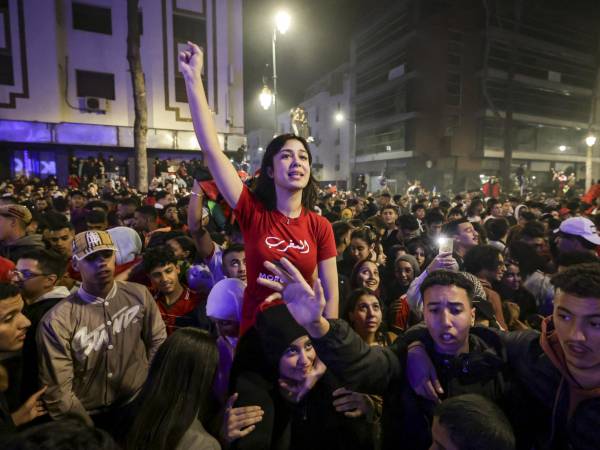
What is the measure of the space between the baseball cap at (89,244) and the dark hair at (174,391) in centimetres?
113

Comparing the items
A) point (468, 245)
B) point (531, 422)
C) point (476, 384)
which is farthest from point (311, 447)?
point (468, 245)

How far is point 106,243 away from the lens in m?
2.99

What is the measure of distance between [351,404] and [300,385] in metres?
0.30

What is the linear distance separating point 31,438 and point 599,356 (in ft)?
6.89

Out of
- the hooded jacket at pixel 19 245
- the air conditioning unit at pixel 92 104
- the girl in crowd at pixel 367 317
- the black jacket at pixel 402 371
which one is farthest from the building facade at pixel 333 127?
the black jacket at pixel 402 371

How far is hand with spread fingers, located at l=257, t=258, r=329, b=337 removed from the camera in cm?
158

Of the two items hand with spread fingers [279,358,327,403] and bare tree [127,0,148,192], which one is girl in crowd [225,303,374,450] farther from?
bare tree [127,0,148,192]

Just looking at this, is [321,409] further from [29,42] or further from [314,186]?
[29,42]

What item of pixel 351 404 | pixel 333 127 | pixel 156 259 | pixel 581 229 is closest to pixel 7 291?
pixel 156 259

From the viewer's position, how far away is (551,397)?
5.75 feet

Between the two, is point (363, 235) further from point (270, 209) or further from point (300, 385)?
point (300, 385)

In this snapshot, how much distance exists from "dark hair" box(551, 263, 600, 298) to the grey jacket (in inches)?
109

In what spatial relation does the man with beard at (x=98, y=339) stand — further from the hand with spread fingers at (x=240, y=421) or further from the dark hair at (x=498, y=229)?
the dark hair at (x=498, y=229)

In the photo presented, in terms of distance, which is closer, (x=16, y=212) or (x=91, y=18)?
(x=16, y=212)
